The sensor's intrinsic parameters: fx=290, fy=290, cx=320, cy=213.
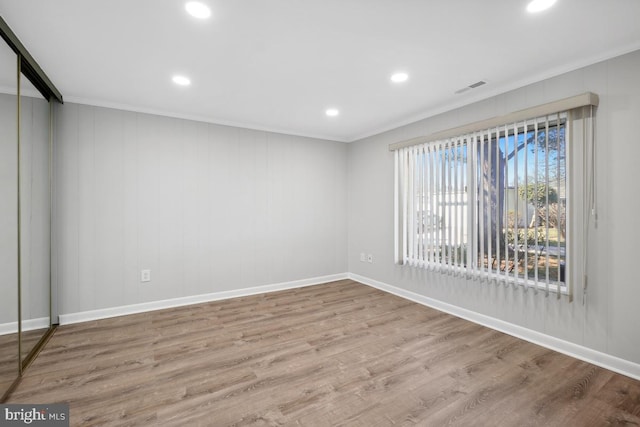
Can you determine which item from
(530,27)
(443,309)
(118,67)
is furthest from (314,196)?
(530,27)

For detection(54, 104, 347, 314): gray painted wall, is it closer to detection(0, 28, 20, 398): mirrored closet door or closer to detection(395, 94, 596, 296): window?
detection(0, 28, 20, 398): mirrored closet door

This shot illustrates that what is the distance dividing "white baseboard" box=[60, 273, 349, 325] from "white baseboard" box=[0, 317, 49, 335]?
1.10 feet

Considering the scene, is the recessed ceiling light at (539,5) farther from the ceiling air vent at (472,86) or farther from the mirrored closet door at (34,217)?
the mirrored closet door at (34,217)

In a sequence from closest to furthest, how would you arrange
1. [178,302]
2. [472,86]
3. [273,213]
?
1. [472,86]
2. [178,302]
3. [273,213]

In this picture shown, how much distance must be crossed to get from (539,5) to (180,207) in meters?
3.84

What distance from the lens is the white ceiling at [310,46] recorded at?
1.78m

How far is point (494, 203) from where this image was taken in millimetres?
2945

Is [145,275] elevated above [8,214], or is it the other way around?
[8,214]

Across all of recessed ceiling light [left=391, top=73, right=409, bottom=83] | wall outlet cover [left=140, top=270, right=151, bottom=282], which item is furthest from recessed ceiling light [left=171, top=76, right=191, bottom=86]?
wall outlet cover [left=140, top=270, right=151, bottom=282]

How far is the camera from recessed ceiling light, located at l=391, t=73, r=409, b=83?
104 inches

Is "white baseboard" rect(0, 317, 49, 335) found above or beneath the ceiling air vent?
beneath

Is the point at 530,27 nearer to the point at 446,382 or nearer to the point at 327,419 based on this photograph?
the point at 446,382

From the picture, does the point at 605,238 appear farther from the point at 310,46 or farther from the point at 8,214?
the point at 8,214

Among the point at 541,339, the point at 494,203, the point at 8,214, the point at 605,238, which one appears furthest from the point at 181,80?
the point at 541,339
